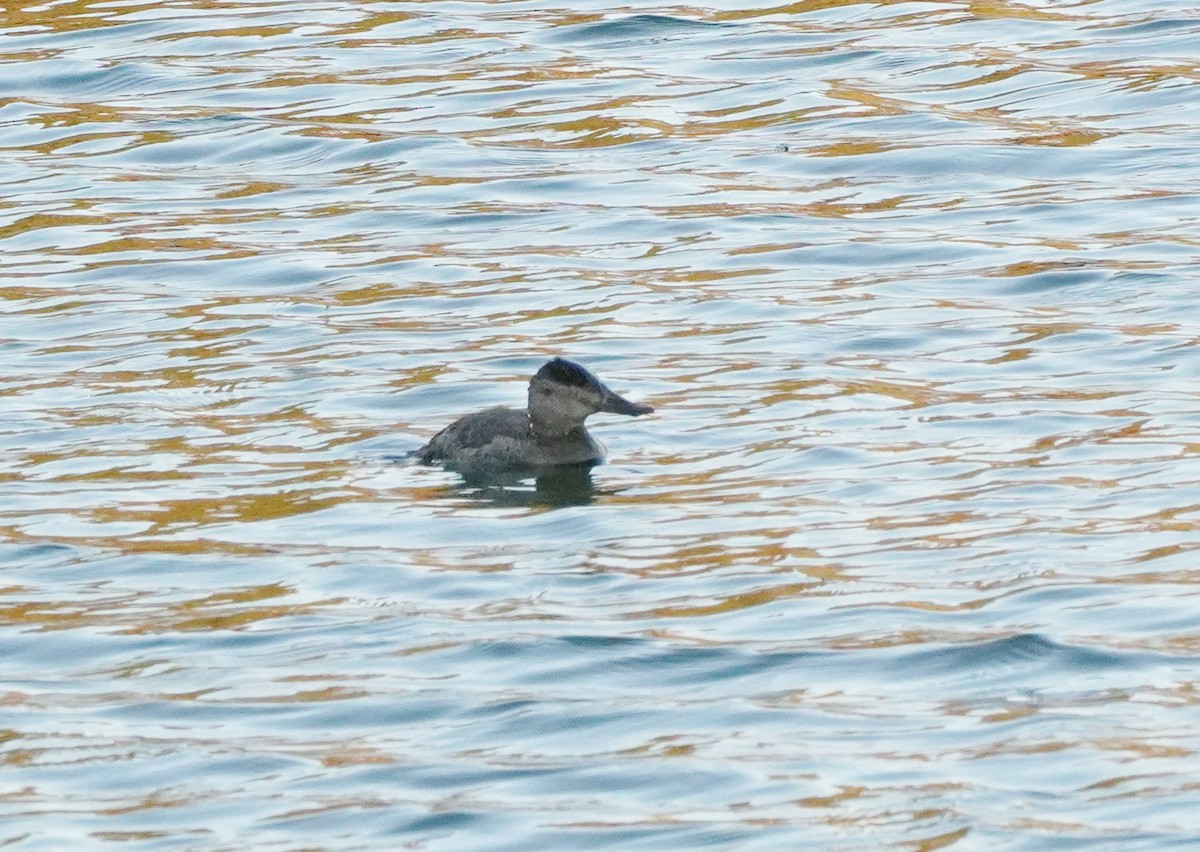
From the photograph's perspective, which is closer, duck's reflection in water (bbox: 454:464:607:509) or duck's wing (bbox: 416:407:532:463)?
duck's reflection in water (bbox: 454:464:607:509)

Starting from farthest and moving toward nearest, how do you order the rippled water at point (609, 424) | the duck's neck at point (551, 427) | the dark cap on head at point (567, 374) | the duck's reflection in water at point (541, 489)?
the duck's neck at point (551, 427), the dark cap on head at point (567, 374), the duck's reflection in water at point (541, 489), the rippled water at point (609, 424)

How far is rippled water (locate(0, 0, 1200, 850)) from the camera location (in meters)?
Answer: 7.73

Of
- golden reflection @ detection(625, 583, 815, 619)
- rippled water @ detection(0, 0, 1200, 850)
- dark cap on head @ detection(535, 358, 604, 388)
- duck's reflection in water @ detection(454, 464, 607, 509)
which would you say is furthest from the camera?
dark cap on head @ detection(535, 358, 604, 388)

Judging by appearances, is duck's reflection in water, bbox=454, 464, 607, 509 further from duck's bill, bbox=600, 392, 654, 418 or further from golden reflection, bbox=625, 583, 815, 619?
golden reflection, bbox=625, 583, 815, 619

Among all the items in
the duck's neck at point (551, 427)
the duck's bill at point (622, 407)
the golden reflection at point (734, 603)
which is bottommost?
the golden reflection at point (734, 603)

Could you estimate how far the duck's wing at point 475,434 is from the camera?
1175cm

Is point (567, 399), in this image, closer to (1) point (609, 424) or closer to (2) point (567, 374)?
(2) point (567, 374)

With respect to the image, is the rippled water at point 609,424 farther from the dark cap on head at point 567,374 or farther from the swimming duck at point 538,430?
the dark cap on head at point 567,374

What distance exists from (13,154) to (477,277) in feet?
16.4

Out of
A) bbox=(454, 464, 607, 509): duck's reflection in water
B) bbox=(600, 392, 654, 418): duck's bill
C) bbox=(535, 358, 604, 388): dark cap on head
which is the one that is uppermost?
bbox=(535, 358, 604, 388): dark cap on head

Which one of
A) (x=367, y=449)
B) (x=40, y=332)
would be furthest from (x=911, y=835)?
(x=40, y=332)

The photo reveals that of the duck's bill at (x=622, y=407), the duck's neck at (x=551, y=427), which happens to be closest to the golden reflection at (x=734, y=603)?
the duck's bill at (x=622, y=407)

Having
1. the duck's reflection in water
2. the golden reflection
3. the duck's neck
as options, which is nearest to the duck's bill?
the duck's neck

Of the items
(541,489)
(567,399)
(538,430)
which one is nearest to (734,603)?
(541,489)
